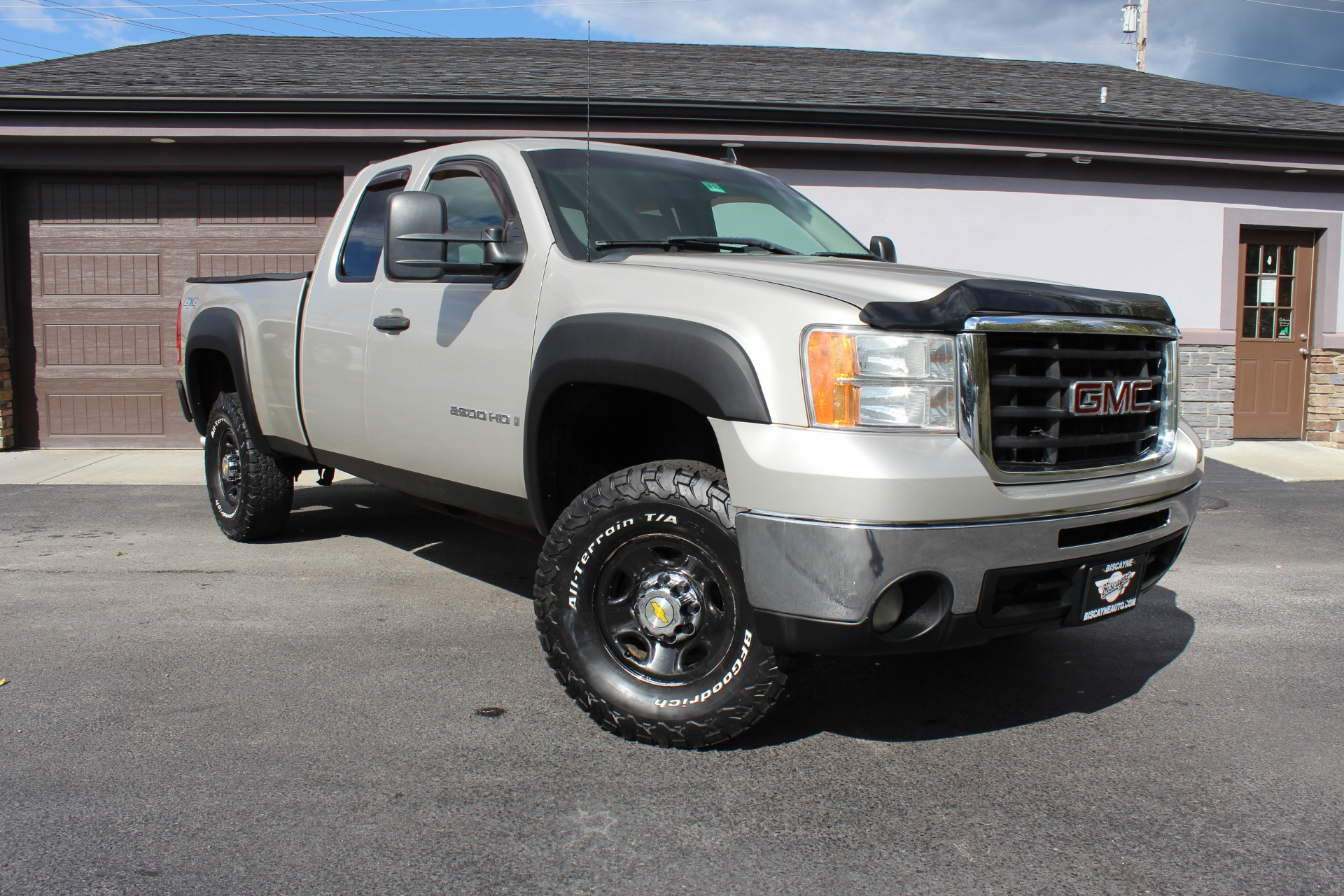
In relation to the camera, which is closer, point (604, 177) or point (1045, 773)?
point (1045, 773)

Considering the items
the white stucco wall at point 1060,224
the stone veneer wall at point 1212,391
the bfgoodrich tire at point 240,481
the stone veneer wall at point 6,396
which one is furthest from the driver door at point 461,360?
the stone veneer wall at point 1212,391

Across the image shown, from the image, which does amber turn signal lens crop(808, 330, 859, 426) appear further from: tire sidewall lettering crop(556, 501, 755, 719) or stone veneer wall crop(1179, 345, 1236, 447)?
stone veneer wall crop(1179, 345, 1236, 447)

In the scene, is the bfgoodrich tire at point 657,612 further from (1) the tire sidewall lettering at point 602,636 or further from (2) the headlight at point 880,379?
(2) the headlight at point 880,379

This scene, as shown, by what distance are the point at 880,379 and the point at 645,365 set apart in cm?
71

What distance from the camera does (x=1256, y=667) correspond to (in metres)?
3.96

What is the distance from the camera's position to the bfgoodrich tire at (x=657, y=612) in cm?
293

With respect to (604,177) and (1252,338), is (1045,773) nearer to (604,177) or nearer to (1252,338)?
(604,177)

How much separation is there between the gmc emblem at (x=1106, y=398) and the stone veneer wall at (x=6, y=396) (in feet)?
33.8

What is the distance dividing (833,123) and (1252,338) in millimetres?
5258

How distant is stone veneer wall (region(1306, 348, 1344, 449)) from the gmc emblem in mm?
9586

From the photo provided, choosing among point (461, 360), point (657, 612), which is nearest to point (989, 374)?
point (657, 612)

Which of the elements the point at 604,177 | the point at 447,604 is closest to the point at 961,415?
the point at 604,177

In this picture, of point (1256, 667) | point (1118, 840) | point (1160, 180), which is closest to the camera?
point (1118, 840)

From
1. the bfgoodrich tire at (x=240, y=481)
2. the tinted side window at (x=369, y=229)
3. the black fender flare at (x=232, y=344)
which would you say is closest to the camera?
the tinted side window at (x=369, y=229)
